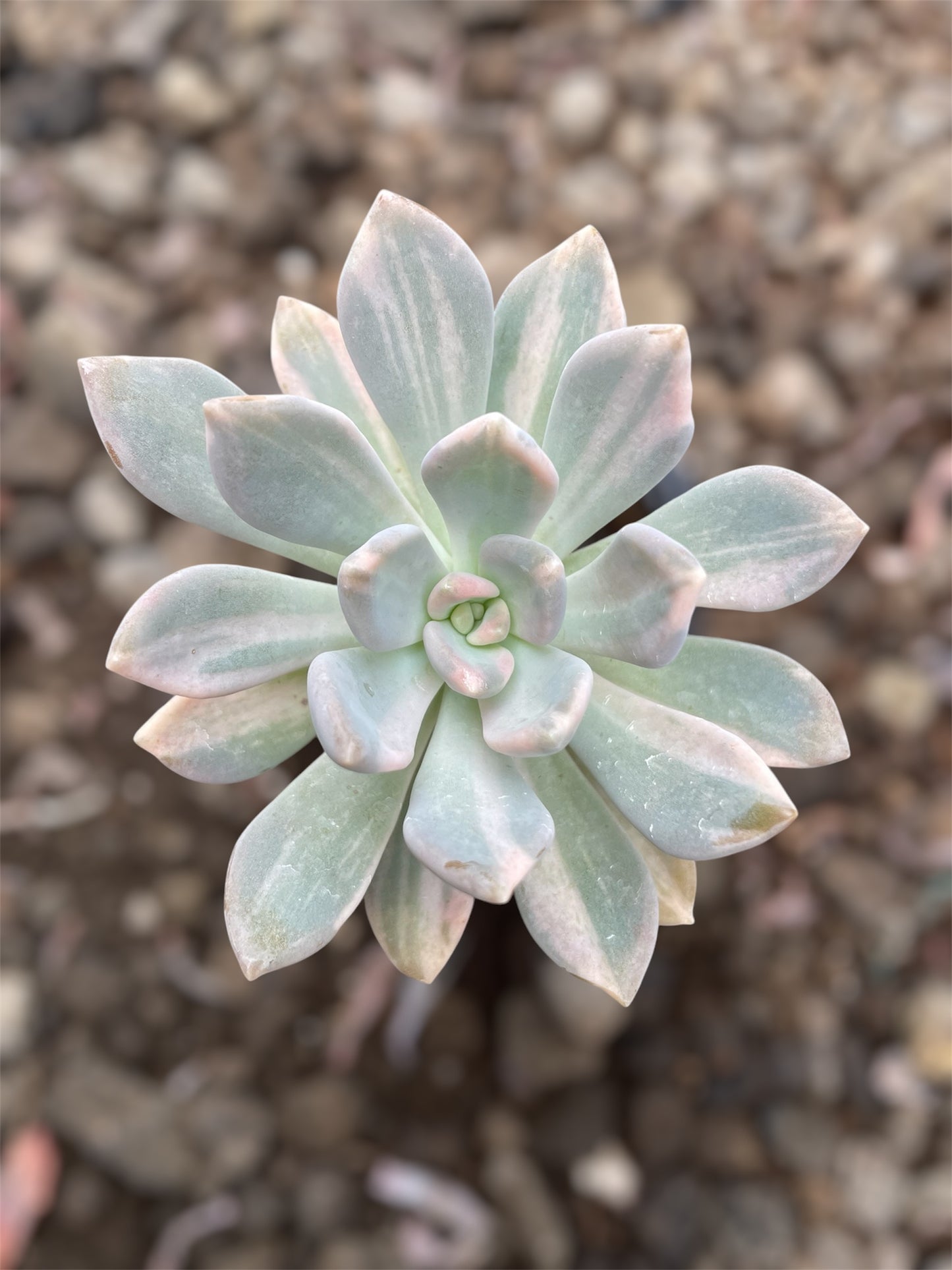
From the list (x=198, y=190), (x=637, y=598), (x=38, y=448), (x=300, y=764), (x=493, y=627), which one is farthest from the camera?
(x=198, y=190)

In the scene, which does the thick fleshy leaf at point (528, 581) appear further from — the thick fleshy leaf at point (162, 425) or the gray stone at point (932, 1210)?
the gray stone at point (932, 1210)

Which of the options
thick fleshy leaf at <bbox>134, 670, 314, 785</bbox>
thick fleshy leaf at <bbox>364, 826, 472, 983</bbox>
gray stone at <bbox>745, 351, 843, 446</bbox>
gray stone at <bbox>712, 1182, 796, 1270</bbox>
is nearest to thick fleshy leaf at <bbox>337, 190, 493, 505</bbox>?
thick fleshy leaf at <bbox>134, 670, 314, 785</bbox>

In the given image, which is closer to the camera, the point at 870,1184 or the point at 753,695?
the point at 753,695

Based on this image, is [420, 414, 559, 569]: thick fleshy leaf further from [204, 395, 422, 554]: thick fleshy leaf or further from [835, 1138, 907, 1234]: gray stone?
[835, 1138, 907, 1234]: gray stone

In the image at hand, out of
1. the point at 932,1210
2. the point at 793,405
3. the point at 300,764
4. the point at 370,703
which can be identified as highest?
the point at 370,703

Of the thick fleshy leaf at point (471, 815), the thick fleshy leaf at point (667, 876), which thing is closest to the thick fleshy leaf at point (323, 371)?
the thick fleshy leaf at point (471, 815)

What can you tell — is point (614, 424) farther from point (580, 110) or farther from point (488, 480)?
point (580, 110)

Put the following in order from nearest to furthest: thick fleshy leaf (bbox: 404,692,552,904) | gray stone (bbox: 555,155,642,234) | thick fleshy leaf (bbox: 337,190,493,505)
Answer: thick fleshy leaf (bbox: 404,692,552,904) → thick fleshy leaf (bbox: 337,190,493,505) → gray stone (bbox: 555,155,642,234)

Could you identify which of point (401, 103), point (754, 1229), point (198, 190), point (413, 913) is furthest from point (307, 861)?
point (401, 103)
